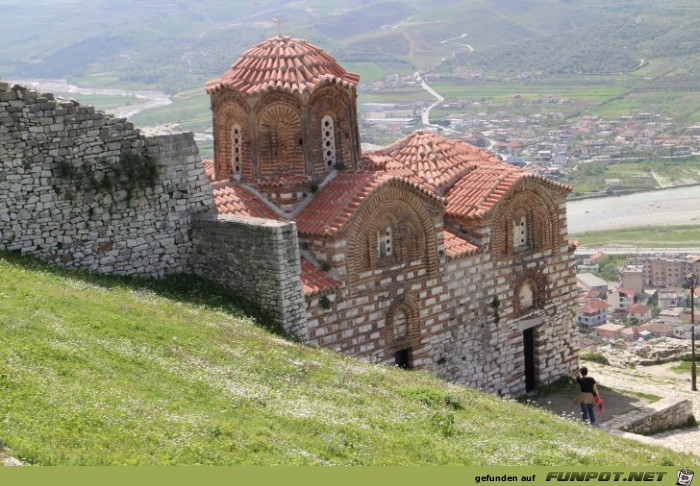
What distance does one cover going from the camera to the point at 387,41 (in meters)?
163

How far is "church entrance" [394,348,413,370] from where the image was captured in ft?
62.5

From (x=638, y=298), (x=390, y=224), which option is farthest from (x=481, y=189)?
(x=638, y=298)

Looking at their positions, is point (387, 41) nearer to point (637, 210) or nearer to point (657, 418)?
point (637, 210)

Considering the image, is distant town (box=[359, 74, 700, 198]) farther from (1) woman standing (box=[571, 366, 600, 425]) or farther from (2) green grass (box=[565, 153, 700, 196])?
(1) woman standing (box=[571, 366, 600, 425])

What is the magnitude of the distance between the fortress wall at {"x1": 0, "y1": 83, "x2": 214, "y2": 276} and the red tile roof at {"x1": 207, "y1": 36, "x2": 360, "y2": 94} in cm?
234

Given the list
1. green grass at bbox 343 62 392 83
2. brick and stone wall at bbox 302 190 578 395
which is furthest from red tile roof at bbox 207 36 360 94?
green grass at bbox 343 62 392 83

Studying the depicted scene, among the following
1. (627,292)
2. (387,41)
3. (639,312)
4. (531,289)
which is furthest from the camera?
(387,41)

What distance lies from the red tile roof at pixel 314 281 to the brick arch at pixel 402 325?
5.05 feet

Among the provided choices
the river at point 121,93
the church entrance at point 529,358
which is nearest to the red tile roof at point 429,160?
the church entrance at point 529,358

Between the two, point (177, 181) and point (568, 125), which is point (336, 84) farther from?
point (568, 125)

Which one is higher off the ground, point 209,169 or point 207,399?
point 209,169

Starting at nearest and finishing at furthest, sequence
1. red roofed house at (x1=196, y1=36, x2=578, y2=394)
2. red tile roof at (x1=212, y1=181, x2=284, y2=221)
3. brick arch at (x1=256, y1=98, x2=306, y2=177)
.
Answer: red roofed house at (x1=196, y1=36, x2=578, y2=394) < red tile roof at (x1=212, y1=181, x2=284, y2=221) < brick arch at (x1=256, y1=98, x2=306, y2=177)

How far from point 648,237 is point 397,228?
6331 cm

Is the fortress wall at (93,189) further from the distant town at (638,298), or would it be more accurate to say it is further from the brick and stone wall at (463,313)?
the distant town at (638,298)
